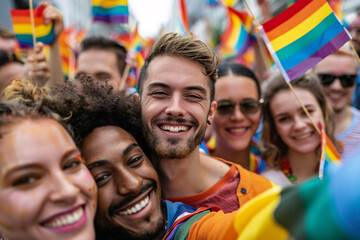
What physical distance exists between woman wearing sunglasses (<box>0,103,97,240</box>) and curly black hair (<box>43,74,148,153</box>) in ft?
1.15

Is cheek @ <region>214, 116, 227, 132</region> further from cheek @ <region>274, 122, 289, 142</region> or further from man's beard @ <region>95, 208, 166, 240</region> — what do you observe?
man's beard @ <region>95, 208, 166, 240</region>

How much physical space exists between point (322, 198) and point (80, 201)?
3.56 feet

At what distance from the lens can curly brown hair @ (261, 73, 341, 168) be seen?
3.36 meters

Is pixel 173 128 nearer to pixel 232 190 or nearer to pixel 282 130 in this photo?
pixel 232 190

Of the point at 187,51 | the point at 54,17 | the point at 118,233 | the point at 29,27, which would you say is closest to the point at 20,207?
the point at 118,233

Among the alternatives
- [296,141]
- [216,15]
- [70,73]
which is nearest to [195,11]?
[216,15]

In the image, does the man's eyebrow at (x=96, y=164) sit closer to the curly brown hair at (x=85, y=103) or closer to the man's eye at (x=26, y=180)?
the curly brown hair at (x=85, y=103)

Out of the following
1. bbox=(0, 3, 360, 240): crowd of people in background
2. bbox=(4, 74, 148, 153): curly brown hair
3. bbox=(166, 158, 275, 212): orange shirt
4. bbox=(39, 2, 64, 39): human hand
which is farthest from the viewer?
bbox=(39, 2, 64, 39): human hand

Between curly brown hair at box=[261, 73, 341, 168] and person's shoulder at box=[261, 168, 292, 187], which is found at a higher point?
curly brown hair at box=[261, 73, 341, 168]

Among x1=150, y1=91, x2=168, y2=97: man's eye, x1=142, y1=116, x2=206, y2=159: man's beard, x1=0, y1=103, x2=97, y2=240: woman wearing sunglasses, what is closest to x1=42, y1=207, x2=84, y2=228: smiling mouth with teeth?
x1=0, y1=103, x2=97, y2=240: woman wearing sunglasses

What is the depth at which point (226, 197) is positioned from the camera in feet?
7.86

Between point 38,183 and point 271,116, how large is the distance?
9.23 ft

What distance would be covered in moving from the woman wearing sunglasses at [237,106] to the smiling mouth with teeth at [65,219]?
220 cm

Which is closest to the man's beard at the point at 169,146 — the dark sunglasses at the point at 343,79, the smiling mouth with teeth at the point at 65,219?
the smiling mouth with teeth at the point at 65,219
